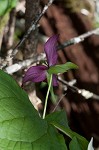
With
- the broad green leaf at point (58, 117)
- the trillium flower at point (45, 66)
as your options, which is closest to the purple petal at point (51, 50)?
the trillium flower at point (45, 66)

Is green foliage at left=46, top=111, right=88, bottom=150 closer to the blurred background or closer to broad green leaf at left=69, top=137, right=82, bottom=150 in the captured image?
broad green leaf at left=69, top=137, right=82, bottom=150

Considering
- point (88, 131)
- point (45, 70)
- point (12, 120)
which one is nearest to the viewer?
point (12, 120)

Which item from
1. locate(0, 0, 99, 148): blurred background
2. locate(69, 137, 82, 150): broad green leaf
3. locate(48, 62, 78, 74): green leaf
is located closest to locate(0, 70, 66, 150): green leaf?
locate(69, 137, 82, 150): broad green leaf

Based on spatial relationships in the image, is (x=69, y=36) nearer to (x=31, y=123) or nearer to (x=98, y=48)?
(x=98, y=48)

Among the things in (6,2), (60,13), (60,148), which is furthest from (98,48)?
(60,148)

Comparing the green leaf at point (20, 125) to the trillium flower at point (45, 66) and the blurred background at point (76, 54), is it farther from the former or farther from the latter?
the blurred background at point (76, 54)

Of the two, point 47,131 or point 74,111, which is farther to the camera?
point 74,111
